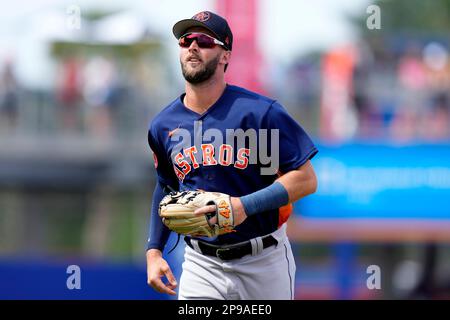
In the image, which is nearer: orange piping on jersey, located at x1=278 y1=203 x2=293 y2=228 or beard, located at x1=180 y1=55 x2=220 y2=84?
beard, located at x1=180 y1=55 x2=220 y2=84

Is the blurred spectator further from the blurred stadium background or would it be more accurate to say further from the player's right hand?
the player's right hand

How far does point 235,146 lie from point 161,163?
53 centimetres

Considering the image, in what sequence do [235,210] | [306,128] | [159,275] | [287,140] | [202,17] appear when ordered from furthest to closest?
[306,128]
[159,275]
[202,17]
[287,140]
[235,210]

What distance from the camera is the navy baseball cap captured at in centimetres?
541

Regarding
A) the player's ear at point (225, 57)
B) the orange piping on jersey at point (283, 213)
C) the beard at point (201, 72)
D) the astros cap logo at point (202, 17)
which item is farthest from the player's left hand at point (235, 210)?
the astros cap logo at point (202, 17)

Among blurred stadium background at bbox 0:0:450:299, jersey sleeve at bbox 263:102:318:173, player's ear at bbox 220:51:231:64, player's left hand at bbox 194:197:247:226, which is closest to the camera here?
player's left hand at bbox 194:197:247:226

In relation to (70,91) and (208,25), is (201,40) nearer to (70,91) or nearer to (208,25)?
(208,25)

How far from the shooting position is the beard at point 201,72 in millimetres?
5402

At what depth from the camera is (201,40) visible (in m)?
5.41

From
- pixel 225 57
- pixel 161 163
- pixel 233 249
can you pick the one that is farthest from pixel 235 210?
pixel 225 57

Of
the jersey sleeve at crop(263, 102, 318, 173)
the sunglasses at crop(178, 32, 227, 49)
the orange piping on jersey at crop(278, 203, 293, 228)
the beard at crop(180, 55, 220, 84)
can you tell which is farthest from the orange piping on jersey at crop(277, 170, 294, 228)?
the sunglasses at crop(178, 32, 227, 49)

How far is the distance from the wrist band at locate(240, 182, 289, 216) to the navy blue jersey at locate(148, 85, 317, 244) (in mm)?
173

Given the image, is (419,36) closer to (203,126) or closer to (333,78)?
(333,78)

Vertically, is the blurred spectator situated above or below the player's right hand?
above
